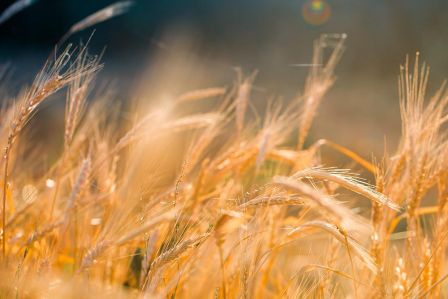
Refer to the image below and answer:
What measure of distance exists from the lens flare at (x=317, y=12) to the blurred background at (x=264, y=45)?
0.03 ft

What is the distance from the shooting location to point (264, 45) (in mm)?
5559

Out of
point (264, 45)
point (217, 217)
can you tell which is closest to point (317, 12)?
point (264, 45)

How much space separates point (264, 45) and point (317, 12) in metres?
0.62

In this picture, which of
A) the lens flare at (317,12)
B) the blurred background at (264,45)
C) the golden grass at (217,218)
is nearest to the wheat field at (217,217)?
the golden grass at (217,218)

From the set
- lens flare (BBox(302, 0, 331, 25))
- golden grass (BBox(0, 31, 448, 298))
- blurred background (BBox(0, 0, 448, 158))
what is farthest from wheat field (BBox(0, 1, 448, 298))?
lens flare (BBox(302, 0, 331, 25))

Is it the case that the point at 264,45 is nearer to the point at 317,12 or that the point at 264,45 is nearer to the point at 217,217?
the point at 317,12

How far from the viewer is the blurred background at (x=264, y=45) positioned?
4207 mm

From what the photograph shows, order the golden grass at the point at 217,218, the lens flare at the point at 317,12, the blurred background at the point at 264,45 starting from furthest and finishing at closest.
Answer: the lens flare at the point at 317,12 → the blurred background at the point at 264,45 → the golden grass at the point at 217,218

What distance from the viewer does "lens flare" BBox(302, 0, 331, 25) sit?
539cm

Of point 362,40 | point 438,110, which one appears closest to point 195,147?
point 438,110

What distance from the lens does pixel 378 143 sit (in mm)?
3357

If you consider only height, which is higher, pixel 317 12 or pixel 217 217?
pixel 317 12

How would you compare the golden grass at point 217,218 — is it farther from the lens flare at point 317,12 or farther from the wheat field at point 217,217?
the lens flare at point 317,12

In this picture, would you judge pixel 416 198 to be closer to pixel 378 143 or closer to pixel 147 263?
pixel 147 263
